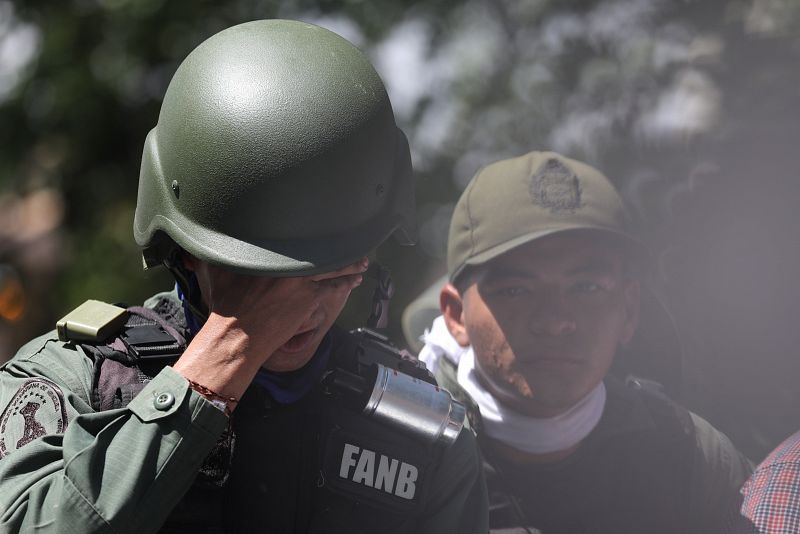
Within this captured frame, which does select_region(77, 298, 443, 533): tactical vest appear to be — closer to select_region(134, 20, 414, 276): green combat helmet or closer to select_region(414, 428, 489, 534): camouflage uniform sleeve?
select_region(414, 428, 489, 534): camouflage uniform sleeve

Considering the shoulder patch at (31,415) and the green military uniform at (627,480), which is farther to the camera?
the green military uniform at (627,480)

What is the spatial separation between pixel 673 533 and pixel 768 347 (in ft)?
2.39

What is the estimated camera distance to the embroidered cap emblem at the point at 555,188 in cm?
267

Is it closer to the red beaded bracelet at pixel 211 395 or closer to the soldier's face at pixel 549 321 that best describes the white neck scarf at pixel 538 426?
the soldier's face at pixel 549 321

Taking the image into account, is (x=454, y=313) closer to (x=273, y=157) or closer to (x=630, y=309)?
(x=630, y=309)

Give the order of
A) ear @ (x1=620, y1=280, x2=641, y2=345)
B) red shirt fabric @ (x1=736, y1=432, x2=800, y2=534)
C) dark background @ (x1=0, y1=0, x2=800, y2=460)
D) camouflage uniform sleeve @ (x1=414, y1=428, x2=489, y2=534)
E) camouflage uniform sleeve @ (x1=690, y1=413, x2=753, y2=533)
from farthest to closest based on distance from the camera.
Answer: dark background @ (x1=0, y1=0, x2=800, y2=460), ear @ (x1=620, y1=280, x2=641, y2=345), camouflage uniform sleeve @ (x1=690, y1=413, x2=753, y2=533), red shirt fabric @ (x1=736, y1=432, x2=800, y2=534), camouflage uniform sleeve @ (x1=414, y1=428, x2=489, y2=534)

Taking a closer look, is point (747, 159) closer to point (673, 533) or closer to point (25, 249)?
point (673, 533)

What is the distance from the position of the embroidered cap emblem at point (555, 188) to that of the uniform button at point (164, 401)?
1.36 meters

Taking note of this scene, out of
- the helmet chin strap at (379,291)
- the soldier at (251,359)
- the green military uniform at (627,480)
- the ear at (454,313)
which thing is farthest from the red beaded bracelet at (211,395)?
the ear at (454,313)

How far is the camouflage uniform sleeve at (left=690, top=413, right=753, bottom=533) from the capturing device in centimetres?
253

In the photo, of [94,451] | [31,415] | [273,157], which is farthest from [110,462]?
[273,157]

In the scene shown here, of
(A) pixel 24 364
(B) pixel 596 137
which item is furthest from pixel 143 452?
(B) pixel 596 137

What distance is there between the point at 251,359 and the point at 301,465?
404 millimetres

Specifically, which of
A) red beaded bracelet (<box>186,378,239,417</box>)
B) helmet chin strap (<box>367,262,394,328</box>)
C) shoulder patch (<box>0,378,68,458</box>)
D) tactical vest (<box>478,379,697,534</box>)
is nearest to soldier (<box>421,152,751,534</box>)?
tactical vest (<box>478,379,697,534</box>)
